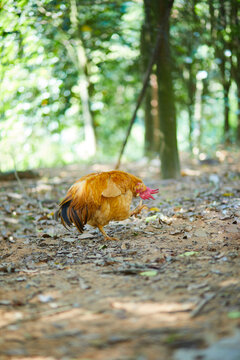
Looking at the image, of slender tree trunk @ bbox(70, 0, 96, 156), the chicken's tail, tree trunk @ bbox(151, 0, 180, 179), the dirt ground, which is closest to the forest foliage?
slender tree trunk @ bbox(70, 0, 96, 156)

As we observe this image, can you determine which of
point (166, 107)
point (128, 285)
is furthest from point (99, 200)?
point (166, 107)

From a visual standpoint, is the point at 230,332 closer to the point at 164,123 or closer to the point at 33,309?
the point at 33,309

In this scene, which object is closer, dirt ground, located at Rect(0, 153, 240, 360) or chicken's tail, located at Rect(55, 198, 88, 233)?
dirt ground, located at Rect(0, 153, 240, 360)

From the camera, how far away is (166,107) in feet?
25.5

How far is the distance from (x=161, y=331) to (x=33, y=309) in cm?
113

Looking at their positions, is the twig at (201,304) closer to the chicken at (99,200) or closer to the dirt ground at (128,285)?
the dirt ground at (128,285)

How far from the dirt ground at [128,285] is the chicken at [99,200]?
0.36 metres

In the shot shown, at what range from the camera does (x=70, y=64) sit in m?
13.4

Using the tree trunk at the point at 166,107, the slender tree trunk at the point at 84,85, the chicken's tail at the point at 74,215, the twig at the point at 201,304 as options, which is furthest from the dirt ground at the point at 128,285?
the slender tree trunk at the point at 84,85

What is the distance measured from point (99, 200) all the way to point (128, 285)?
1427 mm

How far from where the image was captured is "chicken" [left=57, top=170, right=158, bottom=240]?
433 centimetres

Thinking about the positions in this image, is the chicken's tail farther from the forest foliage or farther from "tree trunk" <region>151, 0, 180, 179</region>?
"tree trunk" <region>151, 0, 180, 179</region>

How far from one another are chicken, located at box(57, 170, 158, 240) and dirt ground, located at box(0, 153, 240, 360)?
0.36 meters

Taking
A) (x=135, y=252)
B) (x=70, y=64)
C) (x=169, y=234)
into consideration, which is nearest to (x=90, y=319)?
(x=135, y=252)
